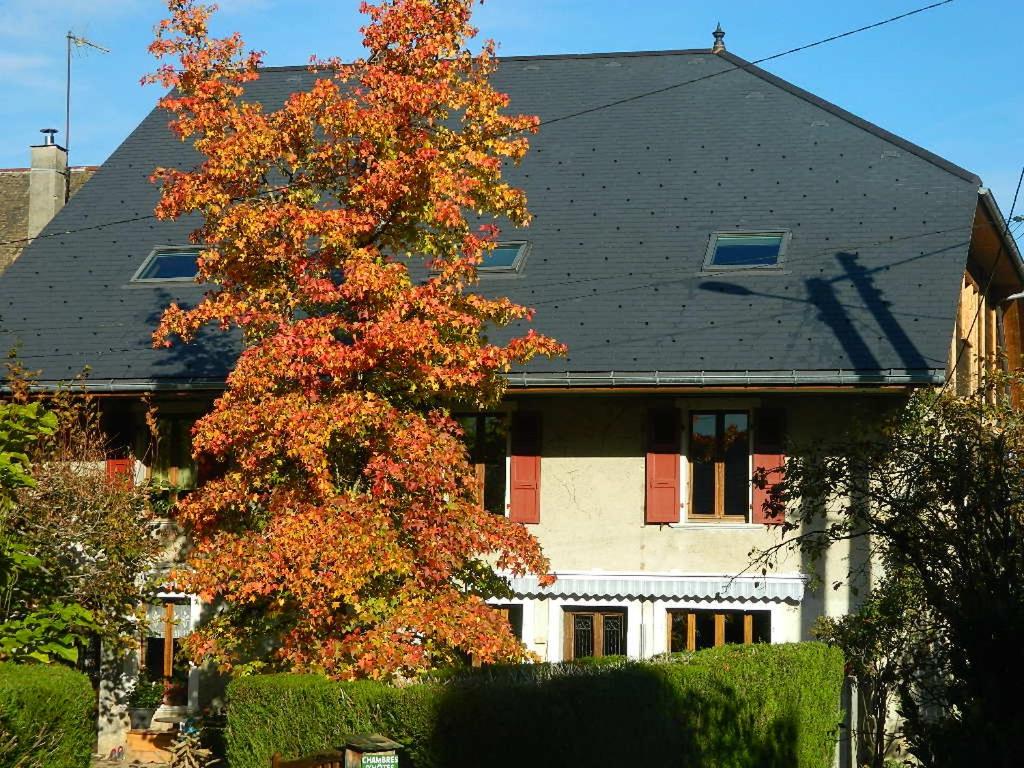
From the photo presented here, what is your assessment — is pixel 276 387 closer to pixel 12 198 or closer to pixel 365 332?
pixel 365 332

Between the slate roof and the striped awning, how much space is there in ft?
8.00

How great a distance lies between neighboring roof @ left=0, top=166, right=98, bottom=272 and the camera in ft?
93.0

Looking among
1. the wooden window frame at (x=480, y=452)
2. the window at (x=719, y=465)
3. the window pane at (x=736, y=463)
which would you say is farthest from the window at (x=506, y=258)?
the window pane at (x=736, y=463)

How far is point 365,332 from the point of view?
12703 mm

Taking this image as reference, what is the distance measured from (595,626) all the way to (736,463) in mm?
2672

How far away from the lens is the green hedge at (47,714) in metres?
11.9

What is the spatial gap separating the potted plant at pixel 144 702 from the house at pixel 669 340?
32cm

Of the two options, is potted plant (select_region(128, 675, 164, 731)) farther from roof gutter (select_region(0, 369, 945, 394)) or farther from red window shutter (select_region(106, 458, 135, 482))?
roof gutter (select_region(0, 369, 945, 394))

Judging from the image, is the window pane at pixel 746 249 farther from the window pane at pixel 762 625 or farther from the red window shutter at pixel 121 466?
the red window shutter at pixel 121 466

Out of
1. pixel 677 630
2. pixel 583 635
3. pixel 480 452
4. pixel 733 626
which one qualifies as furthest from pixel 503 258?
pixel 733 626

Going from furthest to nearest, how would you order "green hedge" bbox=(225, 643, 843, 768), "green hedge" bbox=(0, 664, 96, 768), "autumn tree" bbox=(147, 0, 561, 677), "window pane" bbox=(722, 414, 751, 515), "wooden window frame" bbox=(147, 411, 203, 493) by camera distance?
1. "wooden window frame" bbox=(147, 411, 203, 493)
2. "window pane" bbox=(722, 414, 751, 515)
3. "autumn tree" bbox=(147, 0, 561, 677)
4. "green hedge" bbox=(0, 664, 96, 768)
5. "green hedge" bbox=(225, 643, 843, 768)

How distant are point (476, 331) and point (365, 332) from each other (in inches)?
48.6

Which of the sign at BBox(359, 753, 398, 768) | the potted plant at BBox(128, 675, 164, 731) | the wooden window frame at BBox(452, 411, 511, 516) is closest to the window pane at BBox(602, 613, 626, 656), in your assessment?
the wooden window frame at BBox(452, 411, 511, 516)

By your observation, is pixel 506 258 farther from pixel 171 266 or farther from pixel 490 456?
pixel 171 266
